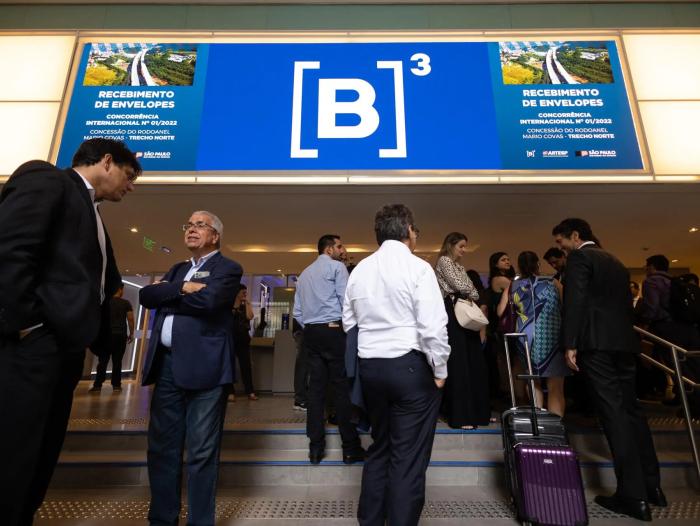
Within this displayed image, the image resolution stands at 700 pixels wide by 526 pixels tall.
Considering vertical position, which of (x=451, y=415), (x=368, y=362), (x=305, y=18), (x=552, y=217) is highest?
(x=305, y=18)

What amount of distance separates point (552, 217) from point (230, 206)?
4200 mm

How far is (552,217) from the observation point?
5062 mm

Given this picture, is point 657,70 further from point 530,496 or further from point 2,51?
point 2,51

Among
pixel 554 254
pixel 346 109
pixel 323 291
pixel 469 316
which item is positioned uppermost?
pixel 346 109

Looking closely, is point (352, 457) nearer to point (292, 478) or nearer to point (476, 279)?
point (292, 478)

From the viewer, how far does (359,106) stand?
163 inches

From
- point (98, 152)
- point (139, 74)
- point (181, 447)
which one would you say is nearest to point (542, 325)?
point (181, 447)

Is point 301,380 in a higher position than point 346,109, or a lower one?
lower

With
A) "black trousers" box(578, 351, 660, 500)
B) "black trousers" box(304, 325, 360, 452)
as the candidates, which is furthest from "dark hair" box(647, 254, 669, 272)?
"black trousers" box(304, 325, 360, 452)

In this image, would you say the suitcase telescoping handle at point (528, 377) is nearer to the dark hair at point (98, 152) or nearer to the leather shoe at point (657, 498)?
the leather shoe at point (657, 498)

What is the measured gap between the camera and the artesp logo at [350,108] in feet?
13.2

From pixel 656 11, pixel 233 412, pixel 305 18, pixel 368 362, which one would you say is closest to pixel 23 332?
pixel 368 362

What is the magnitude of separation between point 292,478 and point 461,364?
1621 mm

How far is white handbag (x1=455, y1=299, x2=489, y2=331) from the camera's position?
3.16 m
